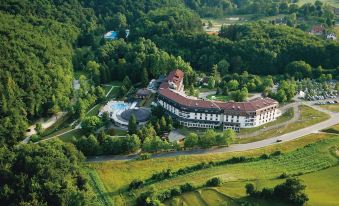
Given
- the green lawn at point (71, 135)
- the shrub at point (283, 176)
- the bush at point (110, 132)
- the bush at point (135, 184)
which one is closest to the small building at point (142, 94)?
the bush at point (110, 132)

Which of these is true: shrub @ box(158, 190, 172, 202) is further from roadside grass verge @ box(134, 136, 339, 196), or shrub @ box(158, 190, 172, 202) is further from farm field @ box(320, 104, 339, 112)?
farm field @ box(320, 104, 339, 112)

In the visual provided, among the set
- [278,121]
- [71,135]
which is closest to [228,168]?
[278,121]

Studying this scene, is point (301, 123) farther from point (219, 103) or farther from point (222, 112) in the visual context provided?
point (219, 103)

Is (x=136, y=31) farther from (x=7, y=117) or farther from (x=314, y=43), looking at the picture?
(x=7, y=117)

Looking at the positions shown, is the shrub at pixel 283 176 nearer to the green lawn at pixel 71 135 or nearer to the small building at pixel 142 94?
the green lawn at pixel 71 135

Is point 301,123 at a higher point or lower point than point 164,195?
higher

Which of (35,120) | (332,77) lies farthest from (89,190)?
(332,77)

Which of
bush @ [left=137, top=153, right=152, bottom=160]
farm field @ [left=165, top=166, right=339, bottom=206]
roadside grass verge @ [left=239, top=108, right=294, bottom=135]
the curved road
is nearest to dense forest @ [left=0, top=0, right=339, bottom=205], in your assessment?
the curved road
